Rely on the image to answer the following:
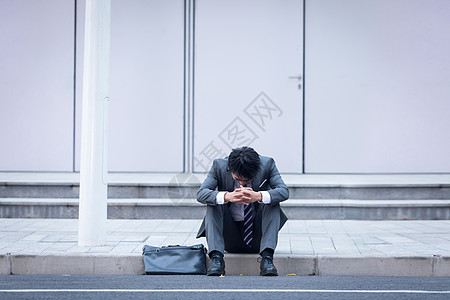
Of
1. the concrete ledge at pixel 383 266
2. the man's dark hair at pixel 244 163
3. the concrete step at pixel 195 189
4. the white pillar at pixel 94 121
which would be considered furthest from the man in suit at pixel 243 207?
the concrete step at pixel 195 189

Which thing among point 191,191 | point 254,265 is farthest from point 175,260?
point 191,191

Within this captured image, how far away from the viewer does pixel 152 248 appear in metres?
6.60

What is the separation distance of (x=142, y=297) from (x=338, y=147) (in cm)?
724

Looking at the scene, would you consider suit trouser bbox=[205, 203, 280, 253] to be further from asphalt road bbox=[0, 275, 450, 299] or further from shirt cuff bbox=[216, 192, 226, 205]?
asphalt road bbox=[0, 275, 450, 299]

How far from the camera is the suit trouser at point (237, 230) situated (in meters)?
6.32

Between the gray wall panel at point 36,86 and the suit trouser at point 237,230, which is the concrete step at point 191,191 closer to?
the gray wall panel at point 36,86

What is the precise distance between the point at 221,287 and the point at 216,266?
2.08 ft

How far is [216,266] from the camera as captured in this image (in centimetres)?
620

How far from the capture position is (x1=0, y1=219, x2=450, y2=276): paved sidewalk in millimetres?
6527

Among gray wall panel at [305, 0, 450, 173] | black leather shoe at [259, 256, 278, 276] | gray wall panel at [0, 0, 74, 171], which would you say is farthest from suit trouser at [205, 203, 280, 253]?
gray wall panel at [0, 0, 74, 171]

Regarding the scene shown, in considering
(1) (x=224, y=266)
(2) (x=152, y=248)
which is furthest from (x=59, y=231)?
(1) (x=224, y=266)

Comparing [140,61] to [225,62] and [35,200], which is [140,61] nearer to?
[225,62]

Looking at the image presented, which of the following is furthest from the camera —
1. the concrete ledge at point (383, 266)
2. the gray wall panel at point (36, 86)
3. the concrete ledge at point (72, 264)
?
the gray wall panel at point (36, 86)

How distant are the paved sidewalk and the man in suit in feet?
0.84
